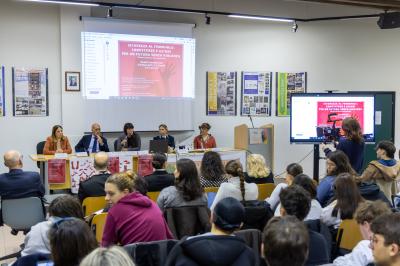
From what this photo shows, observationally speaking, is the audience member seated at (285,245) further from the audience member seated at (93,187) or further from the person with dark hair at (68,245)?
the audience member seated at (93,187)

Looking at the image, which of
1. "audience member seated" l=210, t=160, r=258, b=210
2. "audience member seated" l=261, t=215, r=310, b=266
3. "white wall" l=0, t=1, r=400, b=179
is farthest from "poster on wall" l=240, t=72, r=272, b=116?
"audience member seated" l=261, t=215, r=310, b=266

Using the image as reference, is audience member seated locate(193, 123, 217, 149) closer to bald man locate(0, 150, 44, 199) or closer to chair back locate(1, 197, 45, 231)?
bald man locate(0, 150, 44, 199)

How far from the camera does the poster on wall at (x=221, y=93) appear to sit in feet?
30.5

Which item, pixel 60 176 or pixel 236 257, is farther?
pixel 60 176

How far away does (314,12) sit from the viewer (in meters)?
9.73

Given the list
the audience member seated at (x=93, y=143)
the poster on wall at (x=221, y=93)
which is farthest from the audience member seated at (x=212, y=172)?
the poster on wall at (x=221, y=93)

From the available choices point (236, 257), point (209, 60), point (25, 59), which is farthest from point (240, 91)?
point (236, 257)

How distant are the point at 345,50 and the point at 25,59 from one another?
630cm

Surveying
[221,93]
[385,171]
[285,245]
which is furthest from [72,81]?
[285,245]

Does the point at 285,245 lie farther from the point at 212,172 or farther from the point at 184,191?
the point at 212,172

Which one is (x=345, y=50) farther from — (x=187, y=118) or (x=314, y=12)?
(x=187, y=118)

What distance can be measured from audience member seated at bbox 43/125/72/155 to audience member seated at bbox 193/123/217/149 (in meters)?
2.36

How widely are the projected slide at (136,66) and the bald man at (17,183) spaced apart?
11.9 feet

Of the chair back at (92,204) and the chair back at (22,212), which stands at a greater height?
the chair back at (92,204)
